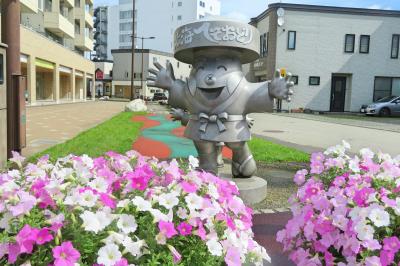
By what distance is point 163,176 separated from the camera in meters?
2.11

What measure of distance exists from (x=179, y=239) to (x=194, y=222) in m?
0.09

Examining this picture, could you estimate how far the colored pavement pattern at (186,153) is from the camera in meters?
3.46

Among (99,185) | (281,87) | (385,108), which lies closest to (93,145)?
(281,87)

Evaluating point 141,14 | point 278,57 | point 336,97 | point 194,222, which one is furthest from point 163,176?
point 141,14

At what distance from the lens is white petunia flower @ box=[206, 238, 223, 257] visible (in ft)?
5.17

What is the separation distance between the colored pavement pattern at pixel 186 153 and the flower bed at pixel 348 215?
890mm

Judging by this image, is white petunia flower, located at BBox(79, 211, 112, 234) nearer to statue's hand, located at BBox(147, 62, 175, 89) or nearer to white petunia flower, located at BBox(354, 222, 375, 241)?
white petunia flower, located at BBox(354, 222, 375, 241)

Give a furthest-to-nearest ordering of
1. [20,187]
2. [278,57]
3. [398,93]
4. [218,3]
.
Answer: [218,3]
[398,93]
[278,57]
[20,187]

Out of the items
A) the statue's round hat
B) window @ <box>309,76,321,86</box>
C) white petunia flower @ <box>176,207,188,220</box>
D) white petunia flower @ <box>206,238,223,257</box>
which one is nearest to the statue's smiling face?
the statue's round hat

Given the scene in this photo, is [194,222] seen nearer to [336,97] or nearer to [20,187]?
[20,187]

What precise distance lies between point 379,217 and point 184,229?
972 mm

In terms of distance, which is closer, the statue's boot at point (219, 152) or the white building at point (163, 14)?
the statue's boot at point (219, 152)

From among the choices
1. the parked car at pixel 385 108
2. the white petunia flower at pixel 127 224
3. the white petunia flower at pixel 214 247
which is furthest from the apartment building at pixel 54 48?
the white petunia flower at pixel 214 247

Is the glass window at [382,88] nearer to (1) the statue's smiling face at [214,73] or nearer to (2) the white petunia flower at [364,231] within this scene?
(1) the statue's smiling face at [214,73]
